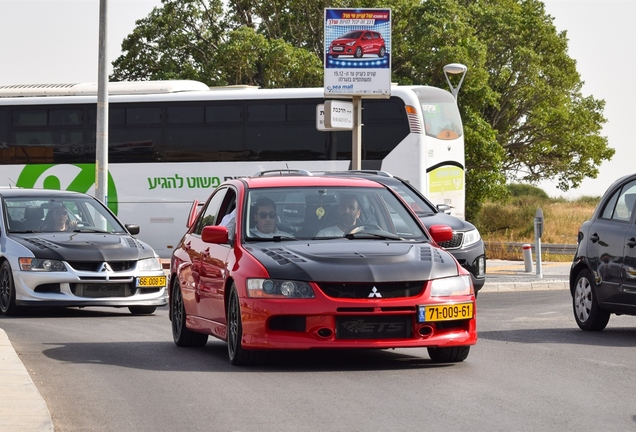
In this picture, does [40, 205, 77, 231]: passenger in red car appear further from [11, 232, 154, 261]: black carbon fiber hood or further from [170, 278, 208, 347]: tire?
[170, 278, 208, 347]: tire

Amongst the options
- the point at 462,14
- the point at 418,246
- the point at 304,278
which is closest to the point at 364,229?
the point at 418,246

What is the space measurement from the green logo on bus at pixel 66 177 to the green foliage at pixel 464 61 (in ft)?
55.6

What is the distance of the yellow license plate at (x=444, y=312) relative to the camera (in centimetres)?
1022

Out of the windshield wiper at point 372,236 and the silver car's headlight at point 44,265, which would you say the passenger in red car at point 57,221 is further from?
the windshield wiper at point 372,236

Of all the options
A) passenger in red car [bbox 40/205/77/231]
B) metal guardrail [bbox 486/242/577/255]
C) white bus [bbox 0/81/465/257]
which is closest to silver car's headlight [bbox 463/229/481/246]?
passenger in red car [bbox 40/205/77/231]

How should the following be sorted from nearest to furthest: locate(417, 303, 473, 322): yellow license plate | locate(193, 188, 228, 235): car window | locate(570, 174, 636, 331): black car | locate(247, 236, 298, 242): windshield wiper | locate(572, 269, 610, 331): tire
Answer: locate(417, 303, 473, 322): yellow license plate → locate(247, 236, 298, 242): windshield wiper → locate(193, 188, 228, 235): car window → locate(570, 174, 636, 331): black car → locate(572, 269, 610, 331): tire

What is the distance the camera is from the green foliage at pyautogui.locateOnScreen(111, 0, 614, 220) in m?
49.2

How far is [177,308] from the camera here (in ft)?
42.3

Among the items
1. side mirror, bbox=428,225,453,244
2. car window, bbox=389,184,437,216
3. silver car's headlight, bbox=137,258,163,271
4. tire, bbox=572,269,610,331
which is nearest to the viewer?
side mirror, bbox=428,225,453,244

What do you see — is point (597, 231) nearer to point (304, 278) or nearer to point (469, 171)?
point (304, 278)

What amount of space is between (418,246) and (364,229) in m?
0.58

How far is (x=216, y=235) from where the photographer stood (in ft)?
36.0

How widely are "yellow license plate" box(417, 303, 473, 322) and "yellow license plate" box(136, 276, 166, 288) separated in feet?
24.9

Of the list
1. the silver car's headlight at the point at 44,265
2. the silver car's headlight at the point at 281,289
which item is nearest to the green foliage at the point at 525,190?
the silver car's headlight at the point at 44,265
